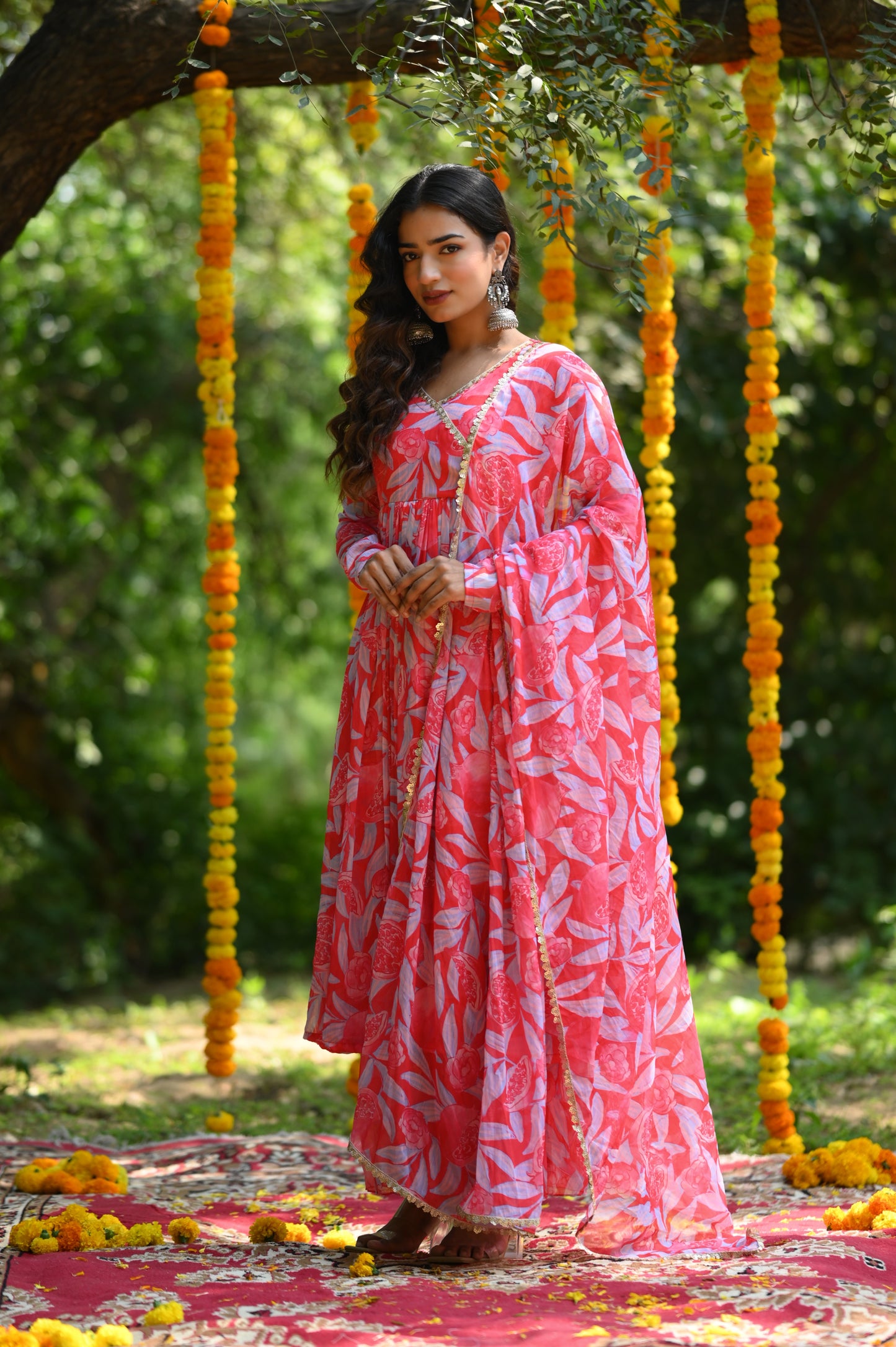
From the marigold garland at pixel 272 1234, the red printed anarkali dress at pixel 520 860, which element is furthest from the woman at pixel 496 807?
the marigold garland at pixel 272 1234

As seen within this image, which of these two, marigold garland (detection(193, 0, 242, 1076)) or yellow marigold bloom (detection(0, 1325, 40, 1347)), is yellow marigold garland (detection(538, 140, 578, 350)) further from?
yellow marigold bloom (detection(0, 1325, 40, 1347))

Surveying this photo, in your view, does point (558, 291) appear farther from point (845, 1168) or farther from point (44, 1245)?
point (44, 1245)

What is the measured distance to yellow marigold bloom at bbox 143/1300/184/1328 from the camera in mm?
2137

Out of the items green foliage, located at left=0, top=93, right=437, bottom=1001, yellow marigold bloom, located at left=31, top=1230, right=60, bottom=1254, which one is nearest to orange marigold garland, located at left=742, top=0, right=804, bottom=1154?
yellow marigold bloom, located at left=31, top=1230, right=60, bottom=1254

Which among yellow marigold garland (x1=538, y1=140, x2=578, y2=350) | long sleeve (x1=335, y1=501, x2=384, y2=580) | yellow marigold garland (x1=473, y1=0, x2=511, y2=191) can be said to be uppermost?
yellow marigold garland (x1=473, y1=0, x2=511, y2=191)

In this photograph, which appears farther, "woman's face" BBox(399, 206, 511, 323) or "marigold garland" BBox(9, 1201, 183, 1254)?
"woman's face" BBox(399, 206, 511, 323)

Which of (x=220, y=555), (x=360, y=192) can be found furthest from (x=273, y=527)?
(x=360, y=192)

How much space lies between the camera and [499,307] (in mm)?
2793

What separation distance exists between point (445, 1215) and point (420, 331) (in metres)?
1.71

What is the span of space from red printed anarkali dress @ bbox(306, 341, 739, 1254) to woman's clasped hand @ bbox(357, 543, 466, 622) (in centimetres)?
4

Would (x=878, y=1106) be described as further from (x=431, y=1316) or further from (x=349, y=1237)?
(x=431, y=1316)

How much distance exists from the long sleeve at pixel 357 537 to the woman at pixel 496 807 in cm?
2

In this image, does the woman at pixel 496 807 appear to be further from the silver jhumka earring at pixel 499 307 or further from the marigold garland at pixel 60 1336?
the marigold garland at pixel 60 1336

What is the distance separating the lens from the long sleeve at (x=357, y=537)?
277cm
